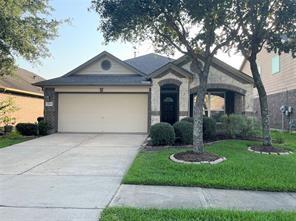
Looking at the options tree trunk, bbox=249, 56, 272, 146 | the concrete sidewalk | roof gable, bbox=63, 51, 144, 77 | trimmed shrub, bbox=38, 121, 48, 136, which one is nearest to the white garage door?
trimmed shrub, bbox=38, 121, 48, 136

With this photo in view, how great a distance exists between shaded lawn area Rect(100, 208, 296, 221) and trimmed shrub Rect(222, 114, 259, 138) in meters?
9.70

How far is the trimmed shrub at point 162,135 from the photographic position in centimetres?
1324

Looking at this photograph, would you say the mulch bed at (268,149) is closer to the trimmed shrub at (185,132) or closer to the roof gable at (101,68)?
the trimmed shrub at (185,132)

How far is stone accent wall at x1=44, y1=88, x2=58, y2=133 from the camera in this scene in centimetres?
1902

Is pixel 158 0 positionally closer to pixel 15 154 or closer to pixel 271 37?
pixel 271 37

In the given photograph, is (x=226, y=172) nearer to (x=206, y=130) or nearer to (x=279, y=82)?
(x=206, y=130)

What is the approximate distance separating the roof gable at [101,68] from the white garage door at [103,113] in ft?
5.80

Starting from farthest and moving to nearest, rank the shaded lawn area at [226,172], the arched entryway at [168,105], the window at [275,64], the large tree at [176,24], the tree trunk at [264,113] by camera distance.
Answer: the window at [275,64] → the arched entryway at [168,105] → the tree trunk at [264,113] → the large tree at [176,24] → the shaded lawn area at [226,172]

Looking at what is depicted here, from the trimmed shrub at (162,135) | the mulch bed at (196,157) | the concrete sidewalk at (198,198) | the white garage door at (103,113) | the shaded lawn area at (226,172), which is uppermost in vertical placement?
the white garage door at (103,113)

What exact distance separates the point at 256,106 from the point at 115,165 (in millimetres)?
22075

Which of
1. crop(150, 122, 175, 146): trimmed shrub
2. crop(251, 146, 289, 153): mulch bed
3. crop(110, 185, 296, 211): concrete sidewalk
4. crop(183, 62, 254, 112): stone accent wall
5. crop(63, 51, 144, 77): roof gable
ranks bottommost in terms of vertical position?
crop(110, 185, 296, 211): concrete sidewalk

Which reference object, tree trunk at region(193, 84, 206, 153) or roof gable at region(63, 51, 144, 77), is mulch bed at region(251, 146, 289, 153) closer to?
tree trunk at region(193, 84, 206, 153)

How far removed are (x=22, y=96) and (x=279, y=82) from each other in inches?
797

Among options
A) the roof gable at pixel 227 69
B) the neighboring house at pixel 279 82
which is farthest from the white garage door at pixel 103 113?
the neighboring house at pixel 279 82
